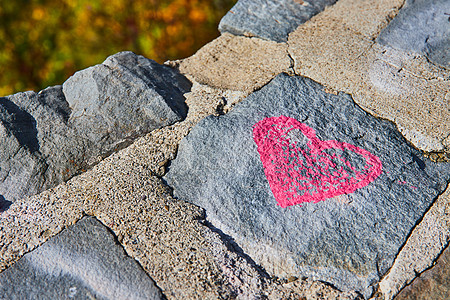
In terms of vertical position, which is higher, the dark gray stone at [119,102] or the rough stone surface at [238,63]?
the dark gray stone at [119,102]

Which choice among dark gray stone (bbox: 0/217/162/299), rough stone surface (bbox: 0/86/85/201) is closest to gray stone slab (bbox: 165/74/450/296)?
dark gray stone (bbox: 0/217/162/299)

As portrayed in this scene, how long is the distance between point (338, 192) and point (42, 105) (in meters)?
1.02

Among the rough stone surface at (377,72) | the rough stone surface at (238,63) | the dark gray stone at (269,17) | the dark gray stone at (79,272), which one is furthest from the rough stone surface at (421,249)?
the dark gray stone at (269,17)

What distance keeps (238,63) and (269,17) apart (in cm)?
36

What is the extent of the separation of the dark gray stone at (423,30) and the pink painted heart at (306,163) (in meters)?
0.64

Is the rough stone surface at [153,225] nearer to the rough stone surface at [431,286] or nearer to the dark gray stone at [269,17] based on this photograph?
the rough stone surface at [431,286]

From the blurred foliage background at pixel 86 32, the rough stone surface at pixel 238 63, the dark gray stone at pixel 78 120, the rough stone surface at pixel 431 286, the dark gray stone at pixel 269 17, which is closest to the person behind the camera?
the rough stone surface at pixel 431 286

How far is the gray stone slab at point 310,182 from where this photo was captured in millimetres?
1085

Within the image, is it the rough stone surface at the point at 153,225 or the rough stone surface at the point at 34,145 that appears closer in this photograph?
the rough stone surface at the point at 153,225

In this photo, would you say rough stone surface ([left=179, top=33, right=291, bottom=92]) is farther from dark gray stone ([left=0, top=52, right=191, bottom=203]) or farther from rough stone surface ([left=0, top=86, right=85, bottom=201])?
rough stone surface ([left=0, top=86, right=85, bottom=201])

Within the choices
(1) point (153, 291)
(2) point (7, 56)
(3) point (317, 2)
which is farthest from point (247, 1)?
(2) point (7, 56)

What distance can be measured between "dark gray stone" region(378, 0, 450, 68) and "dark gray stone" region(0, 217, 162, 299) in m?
1.30

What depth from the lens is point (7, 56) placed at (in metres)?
5.65

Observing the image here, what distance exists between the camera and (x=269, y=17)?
1878 mm
